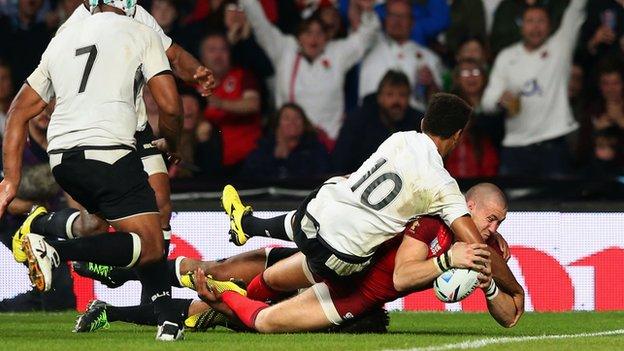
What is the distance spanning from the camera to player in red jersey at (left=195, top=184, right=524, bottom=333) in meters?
8.47

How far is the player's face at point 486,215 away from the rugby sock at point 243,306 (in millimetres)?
1381

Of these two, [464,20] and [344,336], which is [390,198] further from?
[464,20]

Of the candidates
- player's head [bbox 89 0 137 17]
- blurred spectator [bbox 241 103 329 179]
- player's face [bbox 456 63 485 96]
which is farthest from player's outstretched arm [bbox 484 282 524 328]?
player's face [bbox 456 63 485 96]

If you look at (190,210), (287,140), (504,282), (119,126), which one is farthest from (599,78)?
(119,126)

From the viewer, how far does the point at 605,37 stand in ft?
46.4

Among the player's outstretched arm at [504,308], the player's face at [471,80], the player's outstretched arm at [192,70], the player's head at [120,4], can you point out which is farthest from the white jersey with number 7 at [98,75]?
the player's face at [471,80]

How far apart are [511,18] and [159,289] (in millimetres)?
6614

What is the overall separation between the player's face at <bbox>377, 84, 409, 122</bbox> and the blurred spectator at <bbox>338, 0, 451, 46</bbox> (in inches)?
32.0

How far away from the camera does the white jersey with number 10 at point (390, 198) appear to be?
8359 mm

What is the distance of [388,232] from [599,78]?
6083 millimetres

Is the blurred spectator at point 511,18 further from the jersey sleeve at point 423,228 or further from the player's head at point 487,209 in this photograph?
the jersey sleeve at point 423,228

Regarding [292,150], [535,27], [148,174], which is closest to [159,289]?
[148,174]

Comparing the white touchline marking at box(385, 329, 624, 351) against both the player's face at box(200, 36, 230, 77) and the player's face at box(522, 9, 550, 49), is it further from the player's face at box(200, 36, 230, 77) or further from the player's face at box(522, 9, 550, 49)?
the player's face at box(200, 36, 230, 77)

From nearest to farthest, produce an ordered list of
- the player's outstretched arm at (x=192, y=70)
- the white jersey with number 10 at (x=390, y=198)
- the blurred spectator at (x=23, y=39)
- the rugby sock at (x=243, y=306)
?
1. the white jersey with number 10 at (x=390, y=198)
2. the rugby sock at (x=243, y=306)
3. the player's outstretched arm at (x=192, y=70)
4. the blurred spectator at (x=23, y=39)
